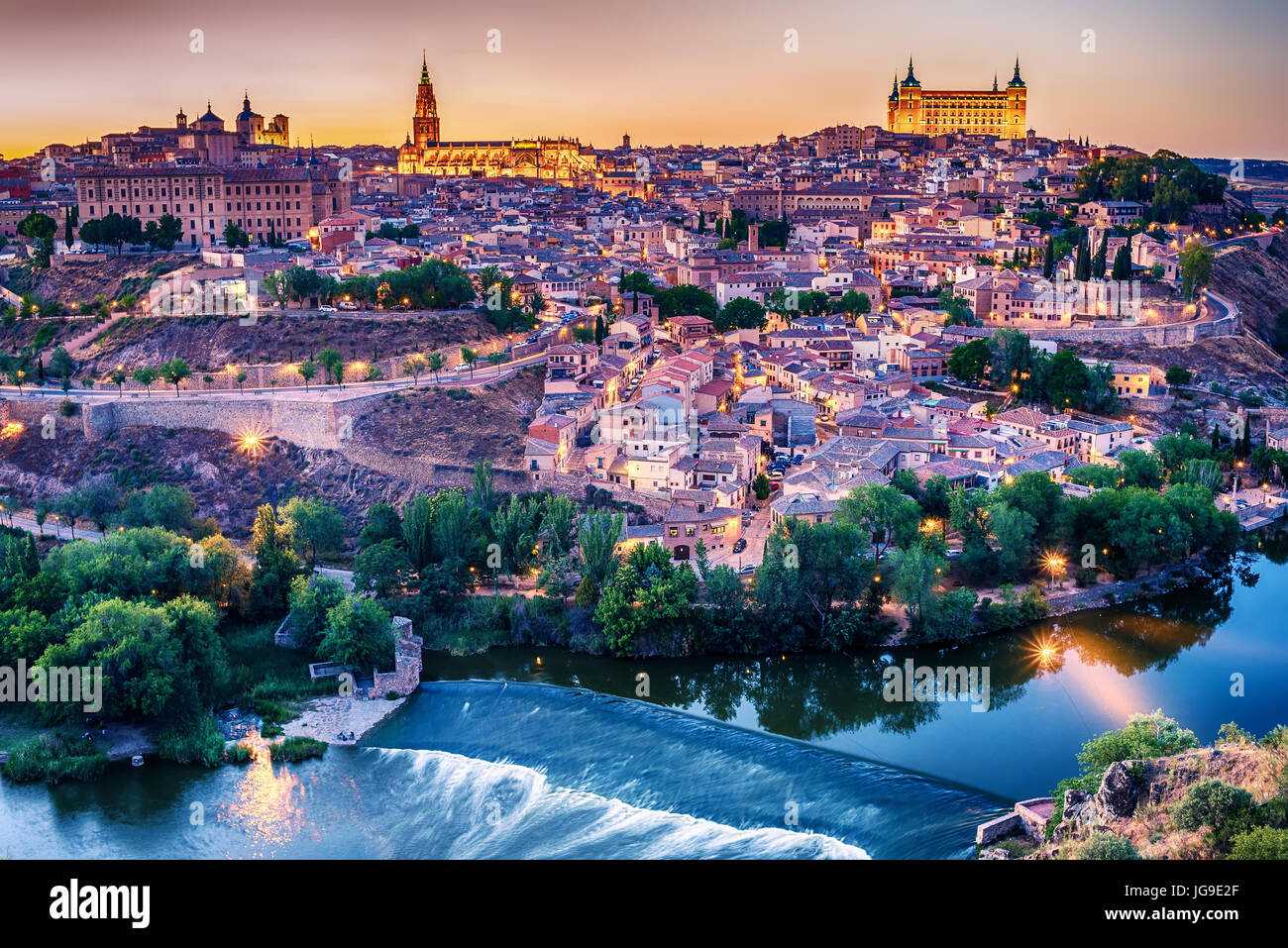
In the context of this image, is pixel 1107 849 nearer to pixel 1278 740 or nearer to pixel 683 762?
pixel 1278 740

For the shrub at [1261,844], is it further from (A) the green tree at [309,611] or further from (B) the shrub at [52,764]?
(A) the green tree at [309,611]

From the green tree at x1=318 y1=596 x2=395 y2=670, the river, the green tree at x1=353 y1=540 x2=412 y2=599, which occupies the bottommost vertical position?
the river

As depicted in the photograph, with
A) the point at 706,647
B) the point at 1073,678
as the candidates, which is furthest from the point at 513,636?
the point at 1073,678

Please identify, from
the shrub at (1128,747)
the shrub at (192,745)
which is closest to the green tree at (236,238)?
the shrub at (192,745)

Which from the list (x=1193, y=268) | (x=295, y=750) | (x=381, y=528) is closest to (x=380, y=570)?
(x=381, y=528)

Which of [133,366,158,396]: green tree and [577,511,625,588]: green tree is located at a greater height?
[133,366,158,396]: green tree

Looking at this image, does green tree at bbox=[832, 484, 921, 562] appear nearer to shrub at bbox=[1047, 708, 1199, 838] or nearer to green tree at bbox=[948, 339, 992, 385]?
shrub at bbox=[1047, 708, 1199, 838]

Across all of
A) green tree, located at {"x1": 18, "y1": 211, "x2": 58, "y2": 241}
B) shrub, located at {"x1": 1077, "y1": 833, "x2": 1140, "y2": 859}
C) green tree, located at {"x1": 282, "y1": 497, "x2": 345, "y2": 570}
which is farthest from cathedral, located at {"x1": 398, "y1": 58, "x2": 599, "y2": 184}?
shrub, located at {"x1": 1077, "y1": 833, "x2": 1140, "y2": 859}
